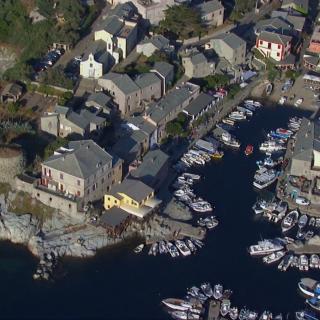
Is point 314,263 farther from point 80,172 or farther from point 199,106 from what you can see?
point 199,106

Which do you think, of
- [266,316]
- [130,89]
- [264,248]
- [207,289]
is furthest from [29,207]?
[266,316]

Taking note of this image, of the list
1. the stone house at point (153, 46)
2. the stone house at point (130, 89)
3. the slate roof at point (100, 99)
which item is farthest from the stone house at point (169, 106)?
the stone house at point (153, 46)

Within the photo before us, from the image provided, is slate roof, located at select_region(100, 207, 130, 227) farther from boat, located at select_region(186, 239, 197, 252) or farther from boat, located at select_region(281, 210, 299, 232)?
boat, located at select_region(281, 210, 299, 232)

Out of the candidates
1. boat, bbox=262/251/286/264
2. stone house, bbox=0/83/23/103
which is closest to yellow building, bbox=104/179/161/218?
boat, bbox=262/251/286/264

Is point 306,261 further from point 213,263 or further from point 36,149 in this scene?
point 36,149

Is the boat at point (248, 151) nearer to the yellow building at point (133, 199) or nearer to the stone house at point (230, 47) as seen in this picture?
the yellow building at point (133, 199)

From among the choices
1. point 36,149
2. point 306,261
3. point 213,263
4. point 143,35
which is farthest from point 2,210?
point 143,35
